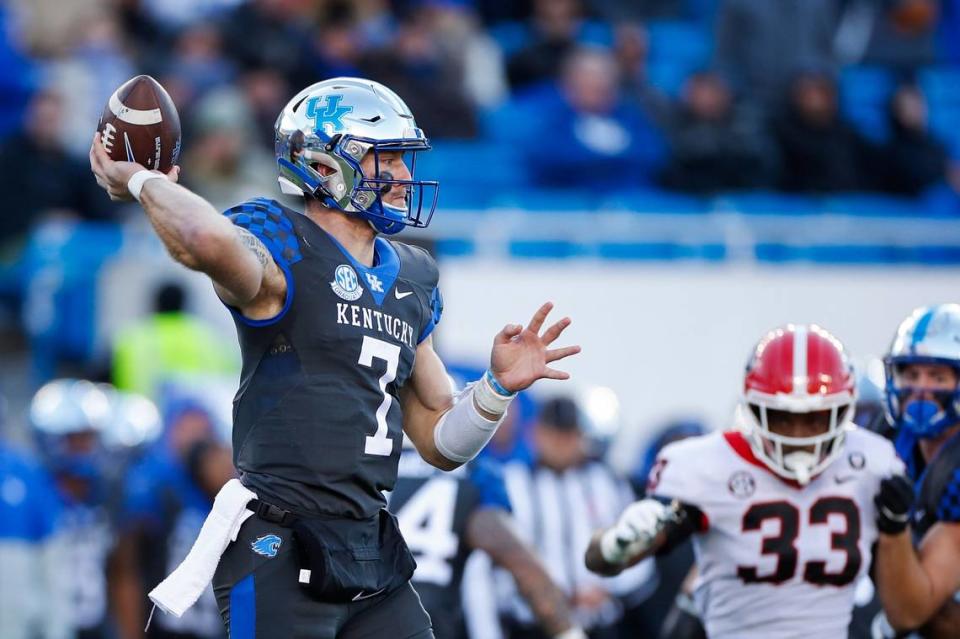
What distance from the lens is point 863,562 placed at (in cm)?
541

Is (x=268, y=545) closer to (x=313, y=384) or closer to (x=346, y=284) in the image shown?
(x=313, y=384)

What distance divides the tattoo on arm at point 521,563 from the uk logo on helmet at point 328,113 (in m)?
2.49

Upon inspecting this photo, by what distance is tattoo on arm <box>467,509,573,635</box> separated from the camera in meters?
6.49

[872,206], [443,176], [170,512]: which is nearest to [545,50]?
[443,176]

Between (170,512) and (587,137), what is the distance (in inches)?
162

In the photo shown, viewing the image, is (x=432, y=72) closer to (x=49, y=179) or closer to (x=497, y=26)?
(x=497, y=26)

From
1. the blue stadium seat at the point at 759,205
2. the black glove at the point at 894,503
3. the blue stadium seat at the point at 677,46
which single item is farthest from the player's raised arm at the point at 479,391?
the blue stadium seat at the point at 677,46

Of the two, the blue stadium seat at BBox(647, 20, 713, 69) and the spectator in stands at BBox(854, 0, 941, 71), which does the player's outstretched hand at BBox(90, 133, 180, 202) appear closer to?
the blue stadium seat at BBox(647, 20, 713, 69)

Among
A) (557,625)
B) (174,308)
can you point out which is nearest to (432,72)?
(174,308)

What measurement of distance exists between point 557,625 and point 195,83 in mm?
5521

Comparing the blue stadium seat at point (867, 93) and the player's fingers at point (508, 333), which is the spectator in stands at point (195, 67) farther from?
the player's fingers at point (508, 333)

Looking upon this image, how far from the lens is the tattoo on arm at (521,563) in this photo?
649cm

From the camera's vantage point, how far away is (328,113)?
4570 mm

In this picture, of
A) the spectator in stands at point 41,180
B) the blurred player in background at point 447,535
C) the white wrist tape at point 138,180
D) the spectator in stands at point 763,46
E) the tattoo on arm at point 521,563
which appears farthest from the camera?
the spectator in stands at point 763,46
